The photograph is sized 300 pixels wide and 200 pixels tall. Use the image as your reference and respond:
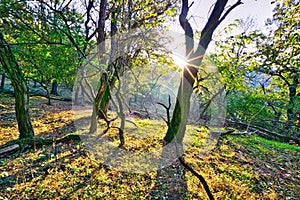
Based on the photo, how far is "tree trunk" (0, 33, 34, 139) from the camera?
373 centimetres

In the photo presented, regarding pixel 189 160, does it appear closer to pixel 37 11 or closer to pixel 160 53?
pixel 160 53

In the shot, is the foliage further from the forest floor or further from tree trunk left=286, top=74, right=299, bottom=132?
the forest floor

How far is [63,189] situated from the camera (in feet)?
9.34

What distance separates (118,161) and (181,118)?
214cm

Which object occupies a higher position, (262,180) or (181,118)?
(181,118)

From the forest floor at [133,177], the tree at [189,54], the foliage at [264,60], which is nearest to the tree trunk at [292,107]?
the foliage at [264,60]

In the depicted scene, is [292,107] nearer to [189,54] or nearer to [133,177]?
[189,54]

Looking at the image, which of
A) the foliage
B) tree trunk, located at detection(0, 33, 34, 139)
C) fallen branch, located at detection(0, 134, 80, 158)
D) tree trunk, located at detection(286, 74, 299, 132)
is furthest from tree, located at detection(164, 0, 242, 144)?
tree trunk, located at detection(286, 74, 299, 132)

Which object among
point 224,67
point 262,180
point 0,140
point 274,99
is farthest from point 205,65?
point 0,140

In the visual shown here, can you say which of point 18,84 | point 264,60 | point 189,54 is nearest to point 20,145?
point 18,84

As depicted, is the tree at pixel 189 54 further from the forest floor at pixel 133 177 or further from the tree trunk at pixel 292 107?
the tree trunk at pixel 292 107

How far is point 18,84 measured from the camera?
3971mm

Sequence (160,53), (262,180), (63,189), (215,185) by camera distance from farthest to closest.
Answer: (160,53) < (262,180) < (215,185) < (63,189)

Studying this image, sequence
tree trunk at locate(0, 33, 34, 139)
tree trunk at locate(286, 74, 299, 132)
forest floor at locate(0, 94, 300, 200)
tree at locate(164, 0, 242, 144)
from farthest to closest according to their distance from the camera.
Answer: tree trunk at locate(286, 74, 299, 132) → tree at locate(164, 0, 242, 144) → tree trunk at locate(0, 33, 34, 139) → forest floor at locate(0, 94, 300, 200)
